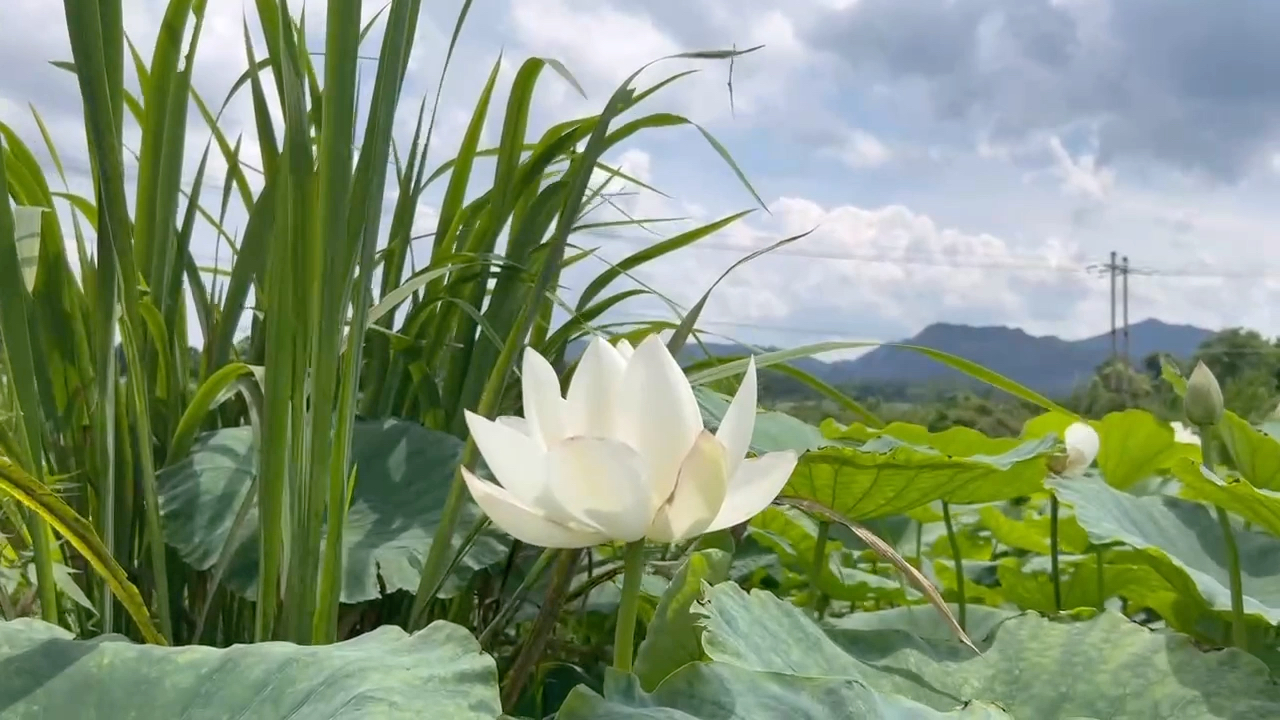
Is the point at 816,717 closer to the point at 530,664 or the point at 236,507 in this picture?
the point at 530,664

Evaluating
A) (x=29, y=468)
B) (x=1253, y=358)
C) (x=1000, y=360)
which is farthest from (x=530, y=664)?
(x=1000, y=360)

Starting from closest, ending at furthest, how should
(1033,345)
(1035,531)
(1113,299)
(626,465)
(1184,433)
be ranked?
(626,465) → (1035,531) → (1184,433) → (1113,299) → (1033,345)

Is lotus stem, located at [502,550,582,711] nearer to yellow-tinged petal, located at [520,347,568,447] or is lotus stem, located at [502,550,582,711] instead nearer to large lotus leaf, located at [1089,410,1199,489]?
yellow-tinged petal, located at [520,347,568,447]

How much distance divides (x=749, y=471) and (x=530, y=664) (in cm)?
25

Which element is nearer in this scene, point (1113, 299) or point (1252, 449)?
point (1252, 449)

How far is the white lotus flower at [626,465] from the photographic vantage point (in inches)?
14.0

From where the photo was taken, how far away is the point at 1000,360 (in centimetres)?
5100

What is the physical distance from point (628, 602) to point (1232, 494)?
1.32ft

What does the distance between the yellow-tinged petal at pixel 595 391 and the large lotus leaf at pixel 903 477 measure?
22cm

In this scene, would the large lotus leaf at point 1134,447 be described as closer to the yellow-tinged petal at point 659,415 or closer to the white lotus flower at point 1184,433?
the white lotus flower at point 1184,433

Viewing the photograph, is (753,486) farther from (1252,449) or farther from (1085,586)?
(1252,449)

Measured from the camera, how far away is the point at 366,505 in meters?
0.72

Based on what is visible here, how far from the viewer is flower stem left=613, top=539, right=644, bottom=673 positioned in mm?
389

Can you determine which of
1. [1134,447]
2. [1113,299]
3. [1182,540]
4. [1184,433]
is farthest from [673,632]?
[1113,299]
